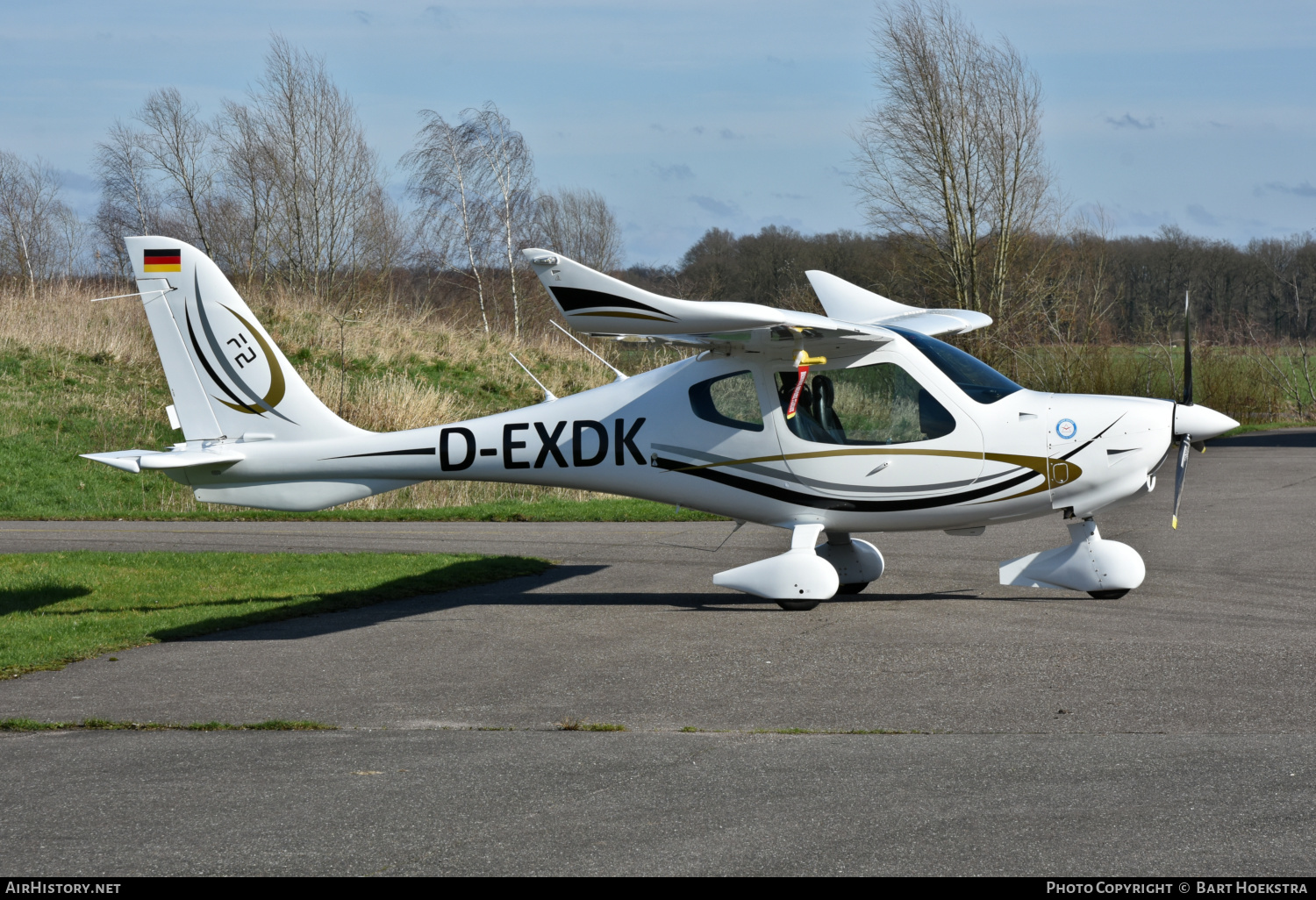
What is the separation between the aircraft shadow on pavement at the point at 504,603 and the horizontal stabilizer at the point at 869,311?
2986mm

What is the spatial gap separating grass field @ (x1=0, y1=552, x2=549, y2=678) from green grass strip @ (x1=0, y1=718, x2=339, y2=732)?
1.91 meters

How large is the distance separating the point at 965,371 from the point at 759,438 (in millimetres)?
1908

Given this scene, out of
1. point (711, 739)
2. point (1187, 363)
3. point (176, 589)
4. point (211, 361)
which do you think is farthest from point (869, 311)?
point (176, 589)

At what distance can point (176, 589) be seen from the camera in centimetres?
Result: 1284

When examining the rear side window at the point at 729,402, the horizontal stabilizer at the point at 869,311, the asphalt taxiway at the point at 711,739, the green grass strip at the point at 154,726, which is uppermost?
the horizontal stabilizer at the point at 869,311

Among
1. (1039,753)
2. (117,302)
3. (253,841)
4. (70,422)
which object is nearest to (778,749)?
(1039,753)

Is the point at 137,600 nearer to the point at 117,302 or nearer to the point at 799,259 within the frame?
the point at 117,302

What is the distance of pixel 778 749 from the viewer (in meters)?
6.25

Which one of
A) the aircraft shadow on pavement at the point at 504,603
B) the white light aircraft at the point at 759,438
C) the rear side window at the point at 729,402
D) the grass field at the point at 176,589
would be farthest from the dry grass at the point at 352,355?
the rear side window at the point at 729,402

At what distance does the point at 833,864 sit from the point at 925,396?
6427 mm

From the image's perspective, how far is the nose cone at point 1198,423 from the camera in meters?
10.0

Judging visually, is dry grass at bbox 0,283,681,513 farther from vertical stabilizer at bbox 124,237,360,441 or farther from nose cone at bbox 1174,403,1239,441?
nose cone at bbox 1174,403,1239,441

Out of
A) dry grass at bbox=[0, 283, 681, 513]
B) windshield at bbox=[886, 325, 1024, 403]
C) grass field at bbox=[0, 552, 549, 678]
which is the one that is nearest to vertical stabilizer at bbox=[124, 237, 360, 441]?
grass field at bbox=[0, 552, 549, 678]

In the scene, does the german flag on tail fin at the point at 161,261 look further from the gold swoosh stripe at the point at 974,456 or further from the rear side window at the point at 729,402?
the gold swoosh stripe at the point at 974,456
